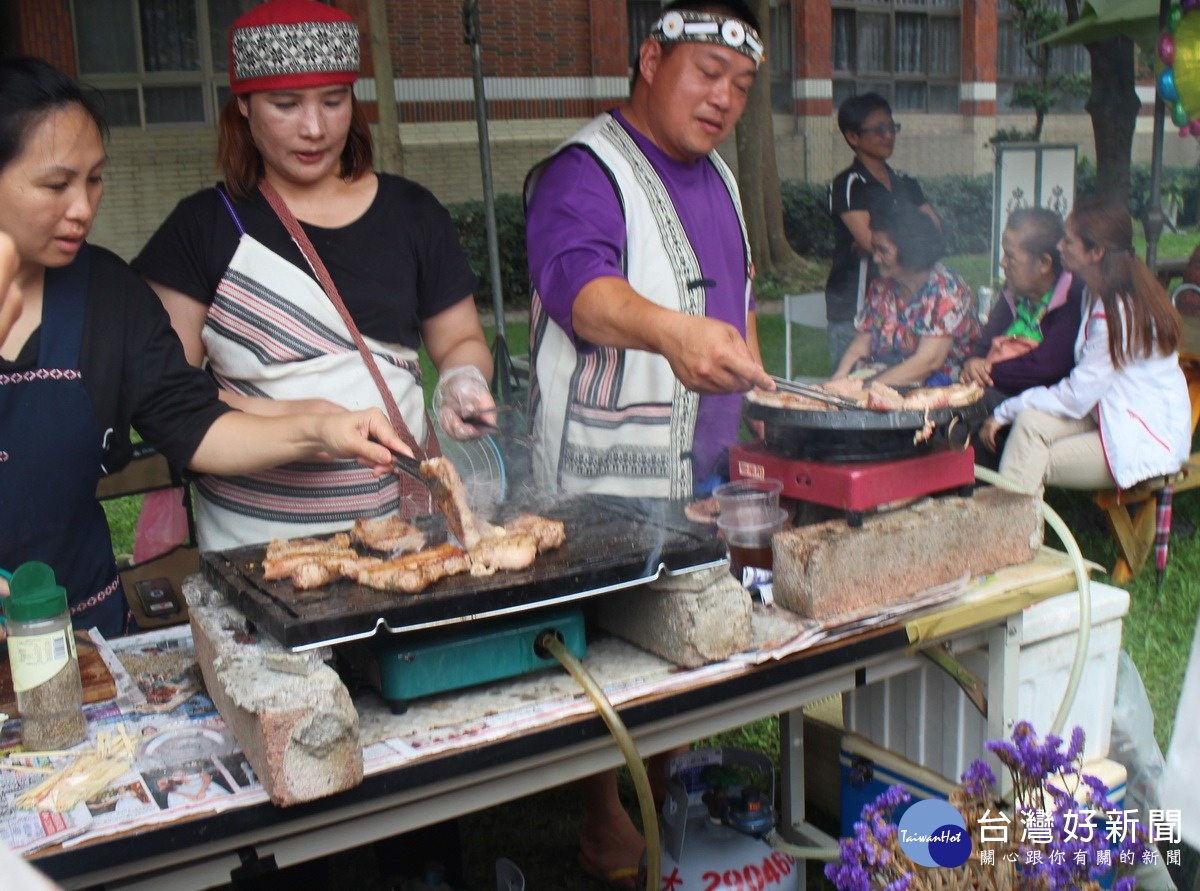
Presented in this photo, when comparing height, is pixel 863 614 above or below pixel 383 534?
below

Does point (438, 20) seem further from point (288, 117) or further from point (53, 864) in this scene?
point (53, 864)

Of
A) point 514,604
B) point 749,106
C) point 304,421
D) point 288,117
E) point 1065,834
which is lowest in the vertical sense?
point 1065,834

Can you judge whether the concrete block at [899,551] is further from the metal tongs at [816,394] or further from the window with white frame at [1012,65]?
the window with white frame at [1012,65]

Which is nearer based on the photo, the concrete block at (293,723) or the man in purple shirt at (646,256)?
the concrete block at (293,723)

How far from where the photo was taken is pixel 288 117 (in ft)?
8.19

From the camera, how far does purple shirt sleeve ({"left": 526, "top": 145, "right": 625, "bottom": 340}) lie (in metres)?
2.55

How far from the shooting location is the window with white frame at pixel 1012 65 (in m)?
17.6

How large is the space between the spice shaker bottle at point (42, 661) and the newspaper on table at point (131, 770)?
4 cm

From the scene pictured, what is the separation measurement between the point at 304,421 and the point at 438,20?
12.5 meters

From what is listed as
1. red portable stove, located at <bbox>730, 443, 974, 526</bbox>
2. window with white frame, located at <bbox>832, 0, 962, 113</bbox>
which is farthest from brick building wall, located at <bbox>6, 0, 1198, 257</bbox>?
red portable stove, located at <bbox>730, 443, 974, 526</bbox>

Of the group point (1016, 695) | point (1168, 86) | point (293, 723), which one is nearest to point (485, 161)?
point (1168, 86)

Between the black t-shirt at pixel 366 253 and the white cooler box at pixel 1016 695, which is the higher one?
the black t-shirt at pixel 366 253

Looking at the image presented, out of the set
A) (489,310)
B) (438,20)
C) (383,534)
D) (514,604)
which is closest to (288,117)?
(383,534)

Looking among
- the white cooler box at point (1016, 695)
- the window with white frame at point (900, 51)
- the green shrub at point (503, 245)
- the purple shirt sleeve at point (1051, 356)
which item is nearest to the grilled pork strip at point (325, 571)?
the white cooler box at point (1016, 695)
